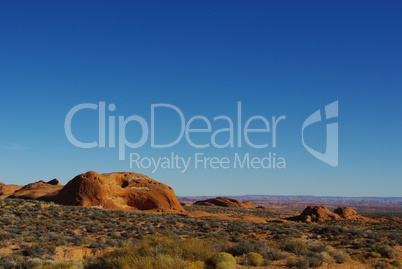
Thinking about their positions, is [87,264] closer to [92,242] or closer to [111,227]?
[92,242]

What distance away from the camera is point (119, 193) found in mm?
42031

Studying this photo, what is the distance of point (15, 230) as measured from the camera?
1634 cm

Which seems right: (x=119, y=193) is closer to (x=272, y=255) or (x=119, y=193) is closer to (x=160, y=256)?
(x=272, y=255)

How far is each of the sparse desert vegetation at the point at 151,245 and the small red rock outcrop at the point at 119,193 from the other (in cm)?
1346

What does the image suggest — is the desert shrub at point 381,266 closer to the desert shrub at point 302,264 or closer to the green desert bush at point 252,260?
the desert shrub at point 302,264

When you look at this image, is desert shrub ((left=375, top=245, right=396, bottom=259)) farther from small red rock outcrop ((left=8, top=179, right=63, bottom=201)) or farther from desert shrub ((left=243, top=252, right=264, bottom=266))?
small red rock outcrop ((left=8, top=179, right=63, bottom=201))

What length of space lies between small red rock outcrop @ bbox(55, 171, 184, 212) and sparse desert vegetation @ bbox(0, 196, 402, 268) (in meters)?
13.5

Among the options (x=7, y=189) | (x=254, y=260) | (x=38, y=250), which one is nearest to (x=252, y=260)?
(x=254, y=260)

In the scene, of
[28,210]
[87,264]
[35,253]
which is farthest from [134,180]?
[87,264]

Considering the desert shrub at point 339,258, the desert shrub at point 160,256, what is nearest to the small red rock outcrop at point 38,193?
the desert shrub at point 160,256

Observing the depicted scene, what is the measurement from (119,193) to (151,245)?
3342 centimetres

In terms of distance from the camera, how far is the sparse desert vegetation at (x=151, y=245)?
31.0 feet

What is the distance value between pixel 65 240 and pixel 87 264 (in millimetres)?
6268

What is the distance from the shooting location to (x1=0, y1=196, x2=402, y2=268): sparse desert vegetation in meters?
9.46
